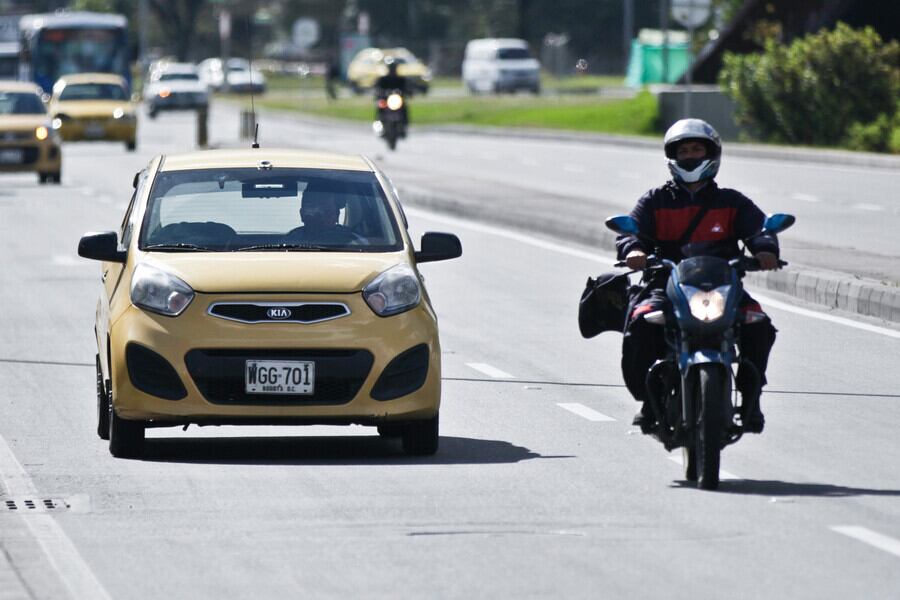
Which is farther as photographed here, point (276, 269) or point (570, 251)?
point (570, 251)

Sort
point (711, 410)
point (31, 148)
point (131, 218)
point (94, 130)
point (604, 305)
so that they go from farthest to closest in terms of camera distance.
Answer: point (94, 130)
point (31, 148)
point (131, 218)
point (604, 305)
point (711, 410)

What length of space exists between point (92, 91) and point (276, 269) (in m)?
44.1

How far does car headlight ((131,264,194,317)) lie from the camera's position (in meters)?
9.98

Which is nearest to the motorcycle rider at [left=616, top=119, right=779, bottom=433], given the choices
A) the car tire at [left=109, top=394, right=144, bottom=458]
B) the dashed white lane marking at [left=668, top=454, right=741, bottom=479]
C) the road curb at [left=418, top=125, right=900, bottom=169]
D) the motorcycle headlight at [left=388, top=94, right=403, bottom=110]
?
the dashed white lane marking at [left=668, top=454, right=741, bottom=479]

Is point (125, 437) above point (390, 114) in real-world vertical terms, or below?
above

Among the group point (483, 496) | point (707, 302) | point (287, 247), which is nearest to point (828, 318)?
point (287, 247)

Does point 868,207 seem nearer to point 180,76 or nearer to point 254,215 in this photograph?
point 254,215

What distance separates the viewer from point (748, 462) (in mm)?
10109

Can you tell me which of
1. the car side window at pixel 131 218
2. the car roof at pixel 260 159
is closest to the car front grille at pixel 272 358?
the car side window at pixel 131 218

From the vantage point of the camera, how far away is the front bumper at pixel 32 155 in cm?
3762

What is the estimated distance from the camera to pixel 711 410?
8.87 metres

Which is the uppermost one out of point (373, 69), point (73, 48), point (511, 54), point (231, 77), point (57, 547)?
point (57, 547)

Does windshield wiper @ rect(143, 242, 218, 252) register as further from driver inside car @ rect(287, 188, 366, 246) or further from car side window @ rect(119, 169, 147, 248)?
driver inside car @ rect(287, 188, 366, 246)

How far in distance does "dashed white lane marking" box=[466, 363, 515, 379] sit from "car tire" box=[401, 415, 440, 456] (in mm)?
3135
